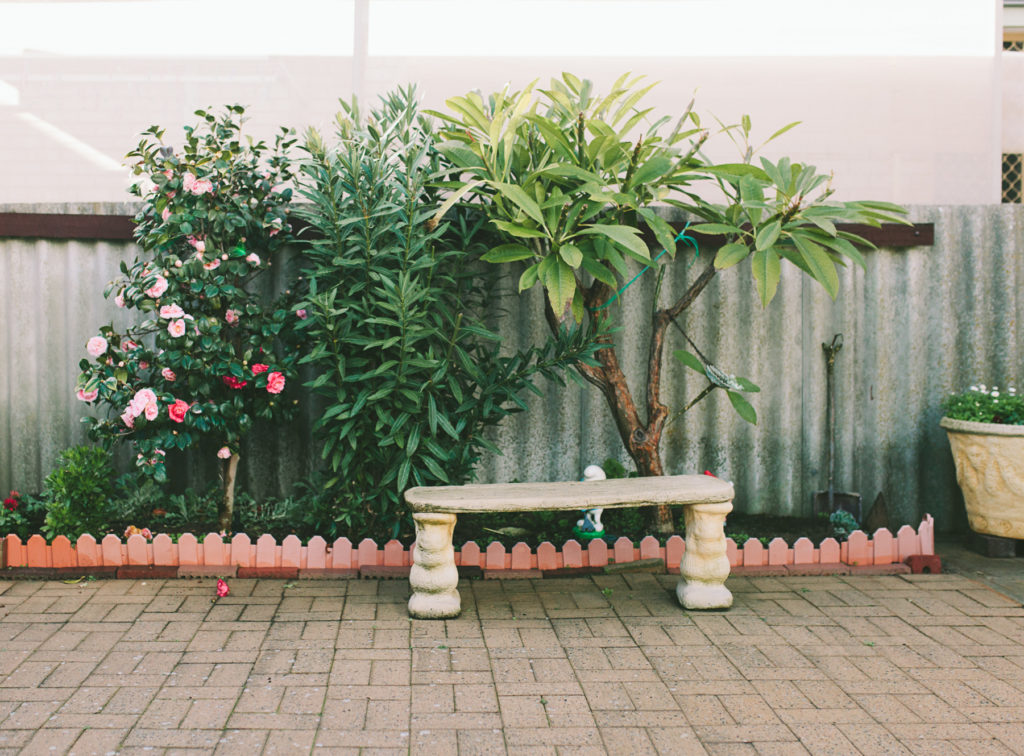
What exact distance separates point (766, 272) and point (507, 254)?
42.3 inches

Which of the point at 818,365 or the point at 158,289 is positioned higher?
the point at 158,289

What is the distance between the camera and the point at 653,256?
172 inches

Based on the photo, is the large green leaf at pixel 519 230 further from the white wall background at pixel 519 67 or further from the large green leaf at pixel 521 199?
the white wall background at pixel 519 67

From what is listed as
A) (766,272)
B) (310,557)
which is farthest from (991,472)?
(310,557)

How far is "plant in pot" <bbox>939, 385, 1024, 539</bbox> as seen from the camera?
3.87 metres

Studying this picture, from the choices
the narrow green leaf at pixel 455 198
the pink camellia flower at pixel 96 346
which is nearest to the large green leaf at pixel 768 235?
the narrow green leaf at pixel 455 198

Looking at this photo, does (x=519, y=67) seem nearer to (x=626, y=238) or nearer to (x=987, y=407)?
(x=626, y=238)

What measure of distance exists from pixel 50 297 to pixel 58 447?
78cm

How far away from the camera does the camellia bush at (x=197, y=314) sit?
3.61 m

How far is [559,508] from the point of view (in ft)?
10.3

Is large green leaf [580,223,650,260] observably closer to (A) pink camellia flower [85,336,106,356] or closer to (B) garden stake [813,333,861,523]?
(B) garden stake [813,333,861,523]

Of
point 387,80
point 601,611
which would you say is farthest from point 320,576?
point 387,80

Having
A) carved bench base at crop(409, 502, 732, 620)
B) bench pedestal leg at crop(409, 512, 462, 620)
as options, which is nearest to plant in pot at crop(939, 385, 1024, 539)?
carved bench base at crop(409, 502, 732, 620)

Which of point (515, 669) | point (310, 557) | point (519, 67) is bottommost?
point (515, 669)
